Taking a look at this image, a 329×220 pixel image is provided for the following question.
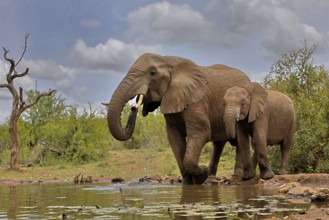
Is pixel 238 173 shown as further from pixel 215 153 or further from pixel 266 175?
pixel 215 153

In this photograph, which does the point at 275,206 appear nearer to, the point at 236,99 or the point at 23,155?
the point at 236,99

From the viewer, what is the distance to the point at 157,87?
13.0m

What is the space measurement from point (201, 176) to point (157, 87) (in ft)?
8.29

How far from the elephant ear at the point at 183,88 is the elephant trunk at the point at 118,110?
109cm

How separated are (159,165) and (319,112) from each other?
31.7ft

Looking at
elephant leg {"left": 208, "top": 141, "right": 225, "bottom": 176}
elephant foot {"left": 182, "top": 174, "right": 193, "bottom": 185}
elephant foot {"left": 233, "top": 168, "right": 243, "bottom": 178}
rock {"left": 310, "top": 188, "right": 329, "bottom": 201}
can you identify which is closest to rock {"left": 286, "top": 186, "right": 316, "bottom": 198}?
rock {"left": 310, "top": 188, "right": 329, "bottom": 201}

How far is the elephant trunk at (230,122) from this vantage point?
13.0 m

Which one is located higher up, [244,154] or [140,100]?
[140,100]

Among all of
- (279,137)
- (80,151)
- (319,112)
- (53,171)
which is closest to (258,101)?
(279,137)

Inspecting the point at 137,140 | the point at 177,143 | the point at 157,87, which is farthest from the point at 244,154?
the point at 137,140

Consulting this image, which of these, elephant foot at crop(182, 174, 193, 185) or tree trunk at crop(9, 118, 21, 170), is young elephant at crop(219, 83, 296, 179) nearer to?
elephant foot at crop(182, 174, 193, 185)

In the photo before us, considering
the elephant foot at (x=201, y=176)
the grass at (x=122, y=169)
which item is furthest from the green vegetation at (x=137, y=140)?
the elephant foot at (x=201, y=176)

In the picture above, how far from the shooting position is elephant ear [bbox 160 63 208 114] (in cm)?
1297

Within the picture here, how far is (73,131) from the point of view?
32781 millimetres
